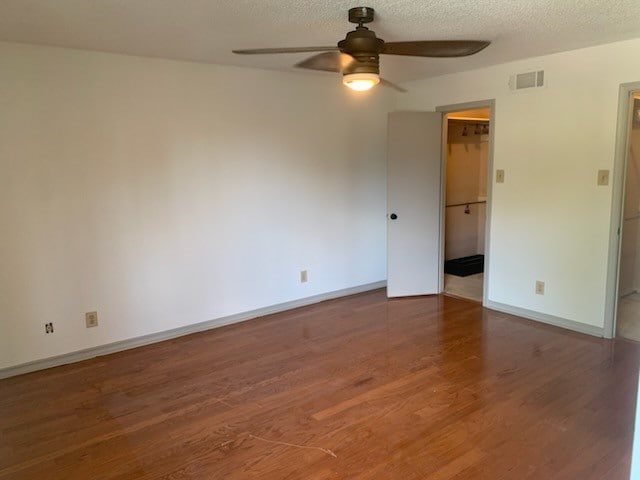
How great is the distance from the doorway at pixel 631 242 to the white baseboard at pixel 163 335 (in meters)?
2.58

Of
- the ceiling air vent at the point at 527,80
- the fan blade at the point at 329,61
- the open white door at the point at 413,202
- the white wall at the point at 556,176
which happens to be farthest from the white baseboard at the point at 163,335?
the ceiling air vent at the point at 527,80

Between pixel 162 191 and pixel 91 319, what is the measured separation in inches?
44.8

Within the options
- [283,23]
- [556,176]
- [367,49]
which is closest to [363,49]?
[367,49]

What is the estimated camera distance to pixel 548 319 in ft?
13.9

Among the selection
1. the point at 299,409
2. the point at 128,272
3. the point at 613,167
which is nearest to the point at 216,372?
the point at 299,409

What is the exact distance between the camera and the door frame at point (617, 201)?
3572mm

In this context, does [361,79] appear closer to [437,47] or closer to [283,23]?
[437,47]

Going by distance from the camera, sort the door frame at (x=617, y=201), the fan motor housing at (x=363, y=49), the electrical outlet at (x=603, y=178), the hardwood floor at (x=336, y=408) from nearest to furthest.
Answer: the hardwood floor at (x=336, y=408), the fan motor housing at (x=363, y=49), the door frame at (x=617, y=201), the electrical outlet at (x=603, y=178)

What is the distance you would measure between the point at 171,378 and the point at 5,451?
1.03m

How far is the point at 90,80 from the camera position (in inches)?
136

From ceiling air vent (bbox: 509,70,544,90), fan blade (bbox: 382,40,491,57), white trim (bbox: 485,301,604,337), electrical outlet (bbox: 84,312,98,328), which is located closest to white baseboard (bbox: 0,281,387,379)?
electrical outlet (bbox: 84,312,98,328)

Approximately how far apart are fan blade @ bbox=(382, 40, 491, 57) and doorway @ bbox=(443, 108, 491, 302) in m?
3.81

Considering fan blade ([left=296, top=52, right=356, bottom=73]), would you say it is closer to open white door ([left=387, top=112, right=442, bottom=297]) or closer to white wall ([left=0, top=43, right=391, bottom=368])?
white wall ([left=0, top=43, right=391, bottom=368])

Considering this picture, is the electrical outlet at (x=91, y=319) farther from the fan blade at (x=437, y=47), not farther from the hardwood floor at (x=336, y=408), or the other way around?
the fan blade at (x=437, y=47)
